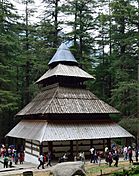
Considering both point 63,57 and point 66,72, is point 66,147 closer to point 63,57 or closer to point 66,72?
point 66,72

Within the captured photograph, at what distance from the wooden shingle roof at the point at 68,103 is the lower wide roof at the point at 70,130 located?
115cm

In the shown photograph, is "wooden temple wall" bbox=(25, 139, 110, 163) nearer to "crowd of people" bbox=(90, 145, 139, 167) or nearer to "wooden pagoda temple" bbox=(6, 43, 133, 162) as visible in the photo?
"wooden pagoda temple" bbox=(6, 43, 133, 162)

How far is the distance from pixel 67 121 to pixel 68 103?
1.62 meters

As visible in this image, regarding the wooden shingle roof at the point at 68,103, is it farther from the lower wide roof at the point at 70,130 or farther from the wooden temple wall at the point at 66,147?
the wooden temple wall at the point at 66,147

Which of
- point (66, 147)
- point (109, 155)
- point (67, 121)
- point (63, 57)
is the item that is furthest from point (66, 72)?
point (109, 155)

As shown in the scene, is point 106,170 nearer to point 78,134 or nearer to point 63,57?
point 78,134

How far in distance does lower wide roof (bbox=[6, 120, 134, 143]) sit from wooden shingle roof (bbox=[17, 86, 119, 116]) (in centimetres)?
115

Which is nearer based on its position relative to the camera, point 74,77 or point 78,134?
point 78,134

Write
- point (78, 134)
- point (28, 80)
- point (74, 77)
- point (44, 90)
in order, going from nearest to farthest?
1. point (78, 134)
2. point (74, 77)
3. point (44, 90)
4. point (28, 80)

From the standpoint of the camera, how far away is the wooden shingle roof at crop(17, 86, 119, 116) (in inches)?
1145

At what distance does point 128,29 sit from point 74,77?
9.68 metres

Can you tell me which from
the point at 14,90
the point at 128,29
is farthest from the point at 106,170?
the point at 14,90

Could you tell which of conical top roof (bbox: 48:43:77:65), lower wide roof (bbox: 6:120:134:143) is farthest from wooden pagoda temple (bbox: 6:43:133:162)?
conical top roof (bbox: 48:43:77:65)

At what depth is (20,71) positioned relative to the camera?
50.0m
